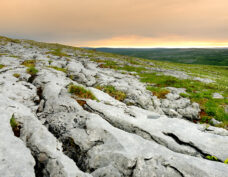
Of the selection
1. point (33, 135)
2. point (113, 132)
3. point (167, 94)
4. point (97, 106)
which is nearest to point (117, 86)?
point (167, 94)

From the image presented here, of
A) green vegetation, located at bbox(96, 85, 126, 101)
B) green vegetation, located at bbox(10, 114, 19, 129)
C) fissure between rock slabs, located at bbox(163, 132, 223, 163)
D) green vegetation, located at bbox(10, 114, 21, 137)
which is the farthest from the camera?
green vegetation, located at bbox(96, 85, 126, 101)

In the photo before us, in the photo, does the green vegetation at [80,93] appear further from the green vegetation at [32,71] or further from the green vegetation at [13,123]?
the green vegetation at [32,71]

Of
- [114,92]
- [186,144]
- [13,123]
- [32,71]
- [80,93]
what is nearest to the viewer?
[13,123]

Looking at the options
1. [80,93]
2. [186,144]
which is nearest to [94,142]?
[186,144]

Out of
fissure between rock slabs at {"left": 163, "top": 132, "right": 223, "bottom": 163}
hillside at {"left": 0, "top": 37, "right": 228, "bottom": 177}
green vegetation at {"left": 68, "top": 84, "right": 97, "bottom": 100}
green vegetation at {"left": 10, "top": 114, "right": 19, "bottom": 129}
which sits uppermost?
green vegetation at {"left": 68, "top": 84, "right": 97, "bottom": 100}

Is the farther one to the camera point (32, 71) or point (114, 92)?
point (32, 71)

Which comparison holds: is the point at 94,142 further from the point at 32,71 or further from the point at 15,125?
the point at 32,71

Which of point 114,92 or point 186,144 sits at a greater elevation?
point 114,92

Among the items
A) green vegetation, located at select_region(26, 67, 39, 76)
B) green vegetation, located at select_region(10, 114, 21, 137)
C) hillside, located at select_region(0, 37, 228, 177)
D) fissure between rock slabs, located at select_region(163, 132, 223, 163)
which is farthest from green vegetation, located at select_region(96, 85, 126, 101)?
green vegetation, located at select_region(10, 114, 21, 137)

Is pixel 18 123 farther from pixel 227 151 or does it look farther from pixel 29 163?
pixel 227 151

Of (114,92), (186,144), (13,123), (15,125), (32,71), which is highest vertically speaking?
(32,71)

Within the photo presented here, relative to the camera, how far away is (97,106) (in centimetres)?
1033

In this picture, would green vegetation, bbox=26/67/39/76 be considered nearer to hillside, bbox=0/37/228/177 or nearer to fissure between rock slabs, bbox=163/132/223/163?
hillside, bbox=0/37/228/177

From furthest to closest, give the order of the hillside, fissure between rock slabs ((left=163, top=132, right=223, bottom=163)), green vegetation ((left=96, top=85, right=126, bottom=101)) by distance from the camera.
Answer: green vegetation ((left=96, top=85, right=126, bottom=101)) < fissure between rock slabs ((left=163, top=132, right=223, bottom=163)) < the hillside
